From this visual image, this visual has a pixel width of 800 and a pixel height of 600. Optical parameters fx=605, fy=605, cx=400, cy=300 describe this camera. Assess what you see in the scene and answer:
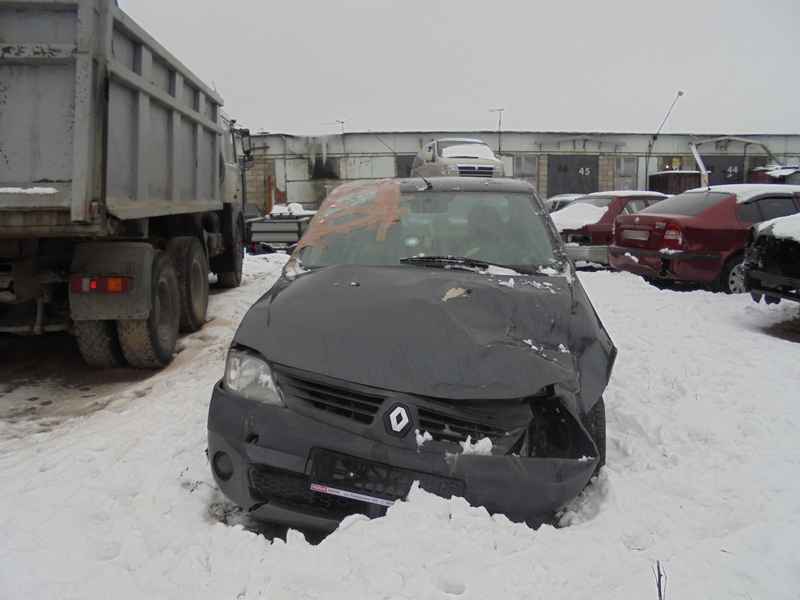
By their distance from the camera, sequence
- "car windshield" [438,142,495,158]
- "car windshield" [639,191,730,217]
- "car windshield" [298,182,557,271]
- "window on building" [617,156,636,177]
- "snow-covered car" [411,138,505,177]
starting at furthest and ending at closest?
"window on building" [617,156,636,177] < "car windshield" [438,142,495,158] < "snow-covered car" [411,138,505,177] < "car windshield" [639,191,730,217] < "car windshield" [298,182,557,271]

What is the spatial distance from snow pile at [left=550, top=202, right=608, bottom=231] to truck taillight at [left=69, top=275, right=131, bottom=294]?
8.02m

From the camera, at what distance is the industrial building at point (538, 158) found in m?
26.5

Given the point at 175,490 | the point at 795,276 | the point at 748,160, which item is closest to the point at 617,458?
the point at 175,490

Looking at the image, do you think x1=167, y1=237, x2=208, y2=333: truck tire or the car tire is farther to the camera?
the car tire

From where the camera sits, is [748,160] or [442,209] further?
[748,160]

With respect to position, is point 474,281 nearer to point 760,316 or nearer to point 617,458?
point 617,458

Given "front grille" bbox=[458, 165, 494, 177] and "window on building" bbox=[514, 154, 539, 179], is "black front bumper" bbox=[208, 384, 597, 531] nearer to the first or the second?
"front grille" bbox=[458, 165, 494, 177]

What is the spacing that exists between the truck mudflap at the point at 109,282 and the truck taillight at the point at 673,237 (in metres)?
6.62

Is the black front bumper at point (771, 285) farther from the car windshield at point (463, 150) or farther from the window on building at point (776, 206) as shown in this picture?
the car windshield at point (463, 150)

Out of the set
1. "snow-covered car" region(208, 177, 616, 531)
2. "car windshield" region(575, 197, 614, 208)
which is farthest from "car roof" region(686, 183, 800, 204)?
"snow-covered car" region(208, 177, 616, 531)

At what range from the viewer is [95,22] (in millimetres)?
4160

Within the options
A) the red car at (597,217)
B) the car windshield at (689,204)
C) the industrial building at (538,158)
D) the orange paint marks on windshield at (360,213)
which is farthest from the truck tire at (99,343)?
the industrial building at (538,158)

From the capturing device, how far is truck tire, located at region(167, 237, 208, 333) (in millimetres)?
6551

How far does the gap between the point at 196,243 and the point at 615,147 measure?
2440 cm
